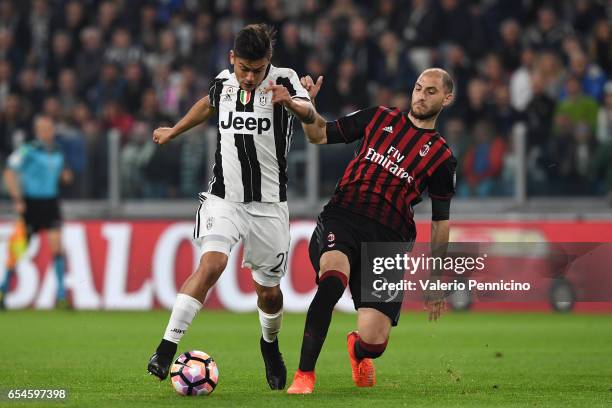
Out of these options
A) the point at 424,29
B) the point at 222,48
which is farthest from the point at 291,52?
the point at 424,29

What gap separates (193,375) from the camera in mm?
7156

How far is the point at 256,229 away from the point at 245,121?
0.67m

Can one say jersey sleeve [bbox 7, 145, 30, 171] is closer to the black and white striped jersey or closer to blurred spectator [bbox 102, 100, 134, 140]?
Result: blurred spectator [bbox 102, 100, 134, 140]

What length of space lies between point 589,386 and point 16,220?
34.6ft

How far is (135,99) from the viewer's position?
1800cm

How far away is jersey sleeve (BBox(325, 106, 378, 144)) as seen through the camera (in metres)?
7.57

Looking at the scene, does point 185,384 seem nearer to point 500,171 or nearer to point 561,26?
point 500,171

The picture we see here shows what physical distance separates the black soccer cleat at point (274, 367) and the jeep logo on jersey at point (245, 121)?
136 cm

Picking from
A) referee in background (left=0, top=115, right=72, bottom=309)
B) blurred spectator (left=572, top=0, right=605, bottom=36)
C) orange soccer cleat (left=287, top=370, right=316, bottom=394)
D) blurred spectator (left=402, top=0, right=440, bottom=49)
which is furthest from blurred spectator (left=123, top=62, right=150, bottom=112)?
orange soccer cleat (left=287, top=370, right=316, bottom=394)

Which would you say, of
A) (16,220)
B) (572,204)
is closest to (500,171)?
(572,204)

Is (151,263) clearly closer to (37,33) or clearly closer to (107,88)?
(107,88)

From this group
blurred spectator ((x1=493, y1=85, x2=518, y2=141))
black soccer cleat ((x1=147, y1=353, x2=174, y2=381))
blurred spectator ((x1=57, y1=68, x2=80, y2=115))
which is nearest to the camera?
black soccer cleat ((x1=147, y1=353, x2=174, y2=381))

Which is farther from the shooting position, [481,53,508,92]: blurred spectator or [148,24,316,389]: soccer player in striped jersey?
[481,53,508,92]: blurred spectator

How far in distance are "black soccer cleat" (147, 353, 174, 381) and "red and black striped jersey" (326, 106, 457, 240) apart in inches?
58.1
